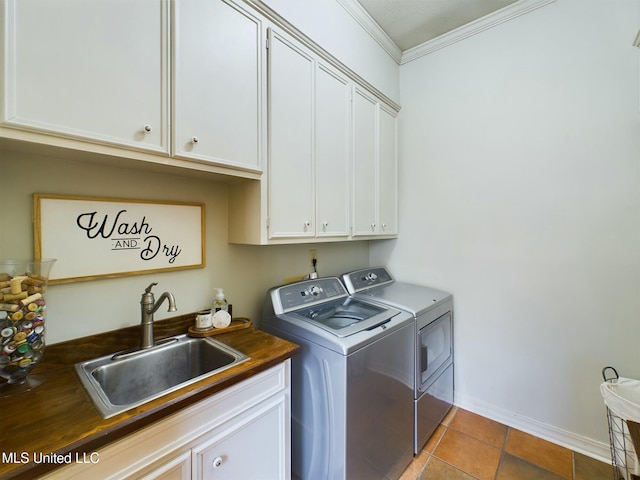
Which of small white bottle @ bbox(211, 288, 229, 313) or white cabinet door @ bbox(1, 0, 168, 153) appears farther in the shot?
small white bottle @ bbox(211, 288, 229, 313)

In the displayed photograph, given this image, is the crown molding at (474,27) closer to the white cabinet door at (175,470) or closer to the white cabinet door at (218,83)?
the white cabinet door at (218,83)

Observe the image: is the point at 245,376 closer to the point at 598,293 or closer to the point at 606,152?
the point at 598,293

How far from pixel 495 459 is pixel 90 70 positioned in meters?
2.66

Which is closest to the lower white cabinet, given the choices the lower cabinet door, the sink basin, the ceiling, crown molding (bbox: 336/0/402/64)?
the lower cabinet door

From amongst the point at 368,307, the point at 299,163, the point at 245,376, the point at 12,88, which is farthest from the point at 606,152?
the point at 12,88

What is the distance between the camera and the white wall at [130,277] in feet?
3.08

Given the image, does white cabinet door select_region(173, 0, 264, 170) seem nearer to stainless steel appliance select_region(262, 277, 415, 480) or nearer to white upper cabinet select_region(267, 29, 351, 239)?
white upper cabinet select_region(267, 29, 351, 239)

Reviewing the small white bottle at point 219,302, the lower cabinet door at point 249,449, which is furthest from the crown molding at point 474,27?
the lower cabinet door at point 249,449

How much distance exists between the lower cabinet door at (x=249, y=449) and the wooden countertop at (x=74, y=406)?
0.57 ft

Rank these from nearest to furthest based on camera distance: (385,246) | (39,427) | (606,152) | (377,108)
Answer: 1. (39,427)
2. (606,152)
3. (377,108)
4. (385,246)

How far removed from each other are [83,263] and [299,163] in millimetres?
1040

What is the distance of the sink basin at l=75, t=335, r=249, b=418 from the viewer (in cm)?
100

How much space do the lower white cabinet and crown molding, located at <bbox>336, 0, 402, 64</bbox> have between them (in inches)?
85.0

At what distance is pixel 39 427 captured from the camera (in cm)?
67
